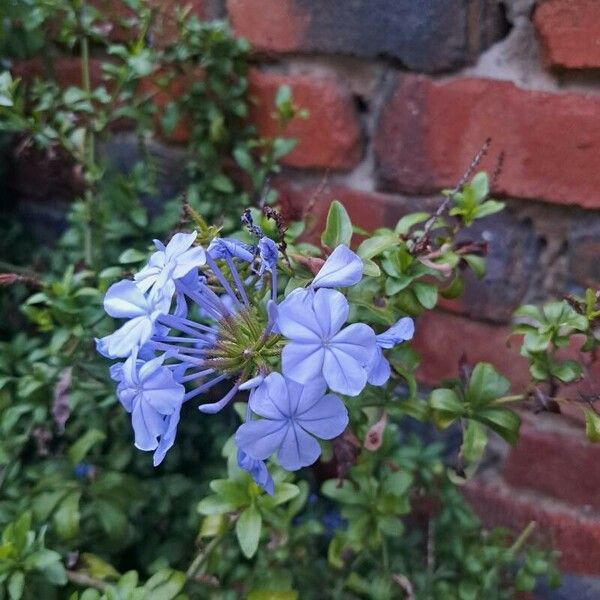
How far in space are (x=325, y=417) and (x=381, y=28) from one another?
1.82 feet

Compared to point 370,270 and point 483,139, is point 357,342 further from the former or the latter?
point 483,139

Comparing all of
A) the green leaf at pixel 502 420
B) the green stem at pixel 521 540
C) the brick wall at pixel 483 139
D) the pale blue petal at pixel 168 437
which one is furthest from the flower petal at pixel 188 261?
the green stem at pixel 521 540

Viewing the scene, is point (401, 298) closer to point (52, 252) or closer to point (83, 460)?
point (83, 460)

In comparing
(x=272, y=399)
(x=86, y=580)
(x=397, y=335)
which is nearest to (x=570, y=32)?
(x=397, y=335)

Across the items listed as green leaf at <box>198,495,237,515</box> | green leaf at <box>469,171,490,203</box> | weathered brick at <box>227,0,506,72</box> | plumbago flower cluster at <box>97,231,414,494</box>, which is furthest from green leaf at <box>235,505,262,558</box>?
weathered brick at <box>227,0,506,72</box>

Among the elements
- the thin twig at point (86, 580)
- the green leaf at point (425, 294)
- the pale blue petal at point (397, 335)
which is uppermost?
the pale blue petal at point (397, 335)

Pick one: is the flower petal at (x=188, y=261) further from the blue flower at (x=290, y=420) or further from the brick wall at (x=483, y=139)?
the brick wall at (x=483, y=139)

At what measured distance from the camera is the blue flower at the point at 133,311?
536 mm

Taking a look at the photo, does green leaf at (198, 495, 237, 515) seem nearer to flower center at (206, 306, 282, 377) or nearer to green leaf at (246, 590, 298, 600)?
green leaf at (246, 590, 298, 600)

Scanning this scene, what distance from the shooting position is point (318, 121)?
100cm

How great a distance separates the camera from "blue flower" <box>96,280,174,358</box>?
1.76ft

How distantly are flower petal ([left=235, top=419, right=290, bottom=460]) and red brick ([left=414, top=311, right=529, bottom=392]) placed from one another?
0.47m

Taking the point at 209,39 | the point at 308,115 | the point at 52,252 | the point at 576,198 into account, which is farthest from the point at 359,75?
the point at 52,252

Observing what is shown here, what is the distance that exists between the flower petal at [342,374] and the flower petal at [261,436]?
0.05 m
